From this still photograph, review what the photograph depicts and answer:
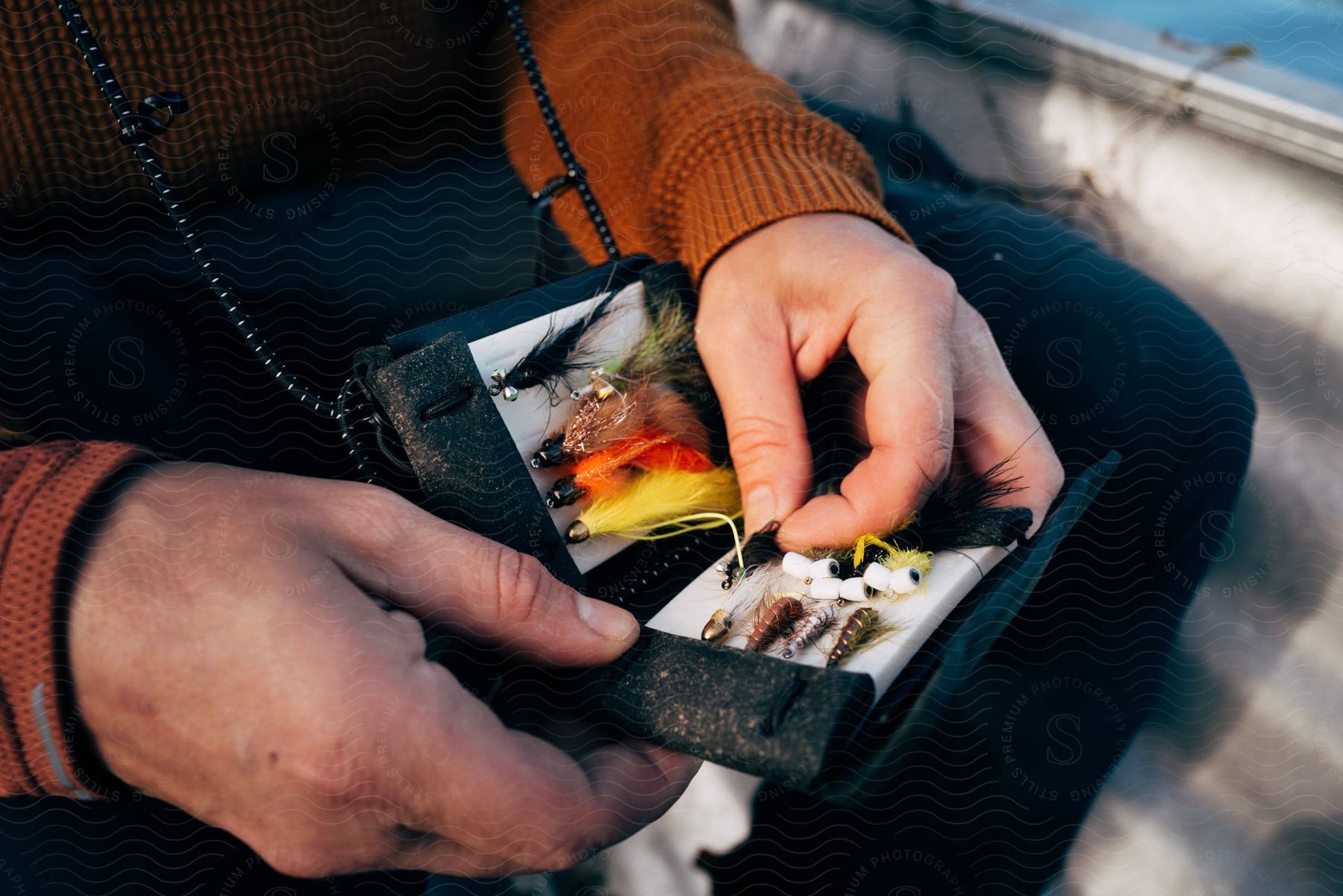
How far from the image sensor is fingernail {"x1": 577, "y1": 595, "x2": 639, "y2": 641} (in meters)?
0.52

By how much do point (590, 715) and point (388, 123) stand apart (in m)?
0.58

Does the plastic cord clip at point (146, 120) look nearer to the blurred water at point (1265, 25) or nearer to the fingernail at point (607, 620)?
the fingernail at point (607, 620)

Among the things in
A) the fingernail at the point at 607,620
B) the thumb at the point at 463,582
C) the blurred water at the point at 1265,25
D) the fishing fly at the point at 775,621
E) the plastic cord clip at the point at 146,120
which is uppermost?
the plastic cord clip at the point at 146,120

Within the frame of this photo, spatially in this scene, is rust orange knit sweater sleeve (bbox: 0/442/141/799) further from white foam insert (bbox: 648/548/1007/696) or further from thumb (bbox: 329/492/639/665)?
white foam insert (bbox: 648/548/1007/696)

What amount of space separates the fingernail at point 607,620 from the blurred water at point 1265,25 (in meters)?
0.99

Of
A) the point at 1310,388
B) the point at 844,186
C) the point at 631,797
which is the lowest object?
the point at 1310,388

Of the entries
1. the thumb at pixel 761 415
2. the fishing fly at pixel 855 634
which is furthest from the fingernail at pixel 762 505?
the fishing fly at pixel 855 634

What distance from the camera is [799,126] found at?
30.7 inches

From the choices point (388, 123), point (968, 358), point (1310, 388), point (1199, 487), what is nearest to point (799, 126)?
point (968, 358)

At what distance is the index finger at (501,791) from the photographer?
0.44 meters

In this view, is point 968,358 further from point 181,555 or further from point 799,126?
point 181,555

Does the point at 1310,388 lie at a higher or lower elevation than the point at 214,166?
lower

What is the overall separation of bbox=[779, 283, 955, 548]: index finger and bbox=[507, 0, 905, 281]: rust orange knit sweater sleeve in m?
0.15

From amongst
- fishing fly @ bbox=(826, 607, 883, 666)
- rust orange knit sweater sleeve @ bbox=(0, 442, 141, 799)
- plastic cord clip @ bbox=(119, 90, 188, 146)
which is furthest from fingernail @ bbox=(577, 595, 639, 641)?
plastic cord clip @ bbox=(119, 90, 188, 146)
